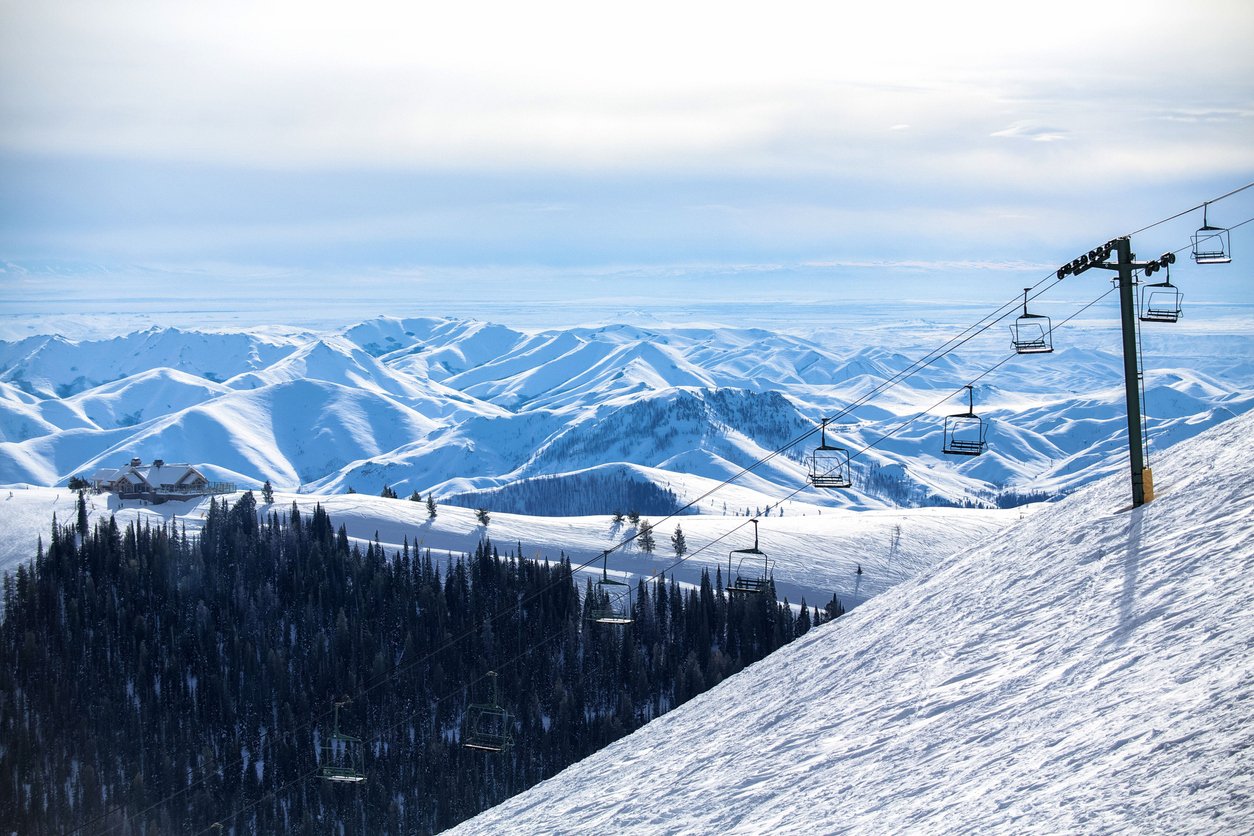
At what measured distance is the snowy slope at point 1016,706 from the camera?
14398mm

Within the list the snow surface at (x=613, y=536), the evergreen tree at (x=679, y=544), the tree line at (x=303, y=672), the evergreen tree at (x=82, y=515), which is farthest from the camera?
the evergreen tree at (x=679, y=544)

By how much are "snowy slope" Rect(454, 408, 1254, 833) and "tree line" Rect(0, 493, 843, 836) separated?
9577 centimetres

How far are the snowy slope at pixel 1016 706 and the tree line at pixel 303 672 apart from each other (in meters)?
95.8

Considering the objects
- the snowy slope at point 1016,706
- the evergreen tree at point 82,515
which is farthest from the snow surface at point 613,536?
the snowy slope at point 1016,706

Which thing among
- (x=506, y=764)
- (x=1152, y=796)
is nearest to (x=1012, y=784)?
(x=1152, y=796)

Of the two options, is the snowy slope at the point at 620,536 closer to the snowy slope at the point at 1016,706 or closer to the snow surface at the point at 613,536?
the snow surface at the point at 613,536

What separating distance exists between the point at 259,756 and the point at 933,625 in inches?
4727

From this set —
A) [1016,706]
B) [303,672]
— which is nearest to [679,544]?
[303,672]

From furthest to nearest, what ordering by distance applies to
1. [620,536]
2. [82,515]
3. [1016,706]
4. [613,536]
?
[613,536] < [620,536] < [82,515] < [1016,706]

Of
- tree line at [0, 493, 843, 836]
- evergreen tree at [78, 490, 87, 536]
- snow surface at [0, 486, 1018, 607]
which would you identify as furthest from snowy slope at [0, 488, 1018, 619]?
tree line at [0, 493, 843, 836]

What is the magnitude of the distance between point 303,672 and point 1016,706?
129544 millimetres

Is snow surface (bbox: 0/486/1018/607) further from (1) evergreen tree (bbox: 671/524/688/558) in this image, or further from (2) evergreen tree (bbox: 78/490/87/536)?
(2) evergreen tree (bbox: 78/490/87/536)

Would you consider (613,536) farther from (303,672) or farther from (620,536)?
(303,672)

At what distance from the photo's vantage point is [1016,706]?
1848cm
